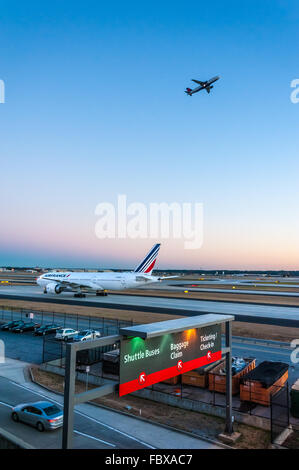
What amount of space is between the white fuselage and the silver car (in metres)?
54.9

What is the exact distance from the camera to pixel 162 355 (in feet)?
47.8

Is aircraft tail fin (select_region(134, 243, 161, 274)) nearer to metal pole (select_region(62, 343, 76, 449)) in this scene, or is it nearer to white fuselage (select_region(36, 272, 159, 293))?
white fuselage (select_region(36, 272, 159, 293))

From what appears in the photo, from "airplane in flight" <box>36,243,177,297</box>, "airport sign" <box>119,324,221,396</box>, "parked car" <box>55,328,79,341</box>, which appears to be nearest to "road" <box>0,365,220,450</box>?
"airport sign" <box>119,324,221,396</box>

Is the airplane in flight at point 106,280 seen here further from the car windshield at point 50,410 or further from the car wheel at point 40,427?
the car wheel at point 40,427

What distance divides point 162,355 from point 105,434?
20.7 feet

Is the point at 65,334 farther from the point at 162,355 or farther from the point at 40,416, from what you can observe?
the point at 162,355

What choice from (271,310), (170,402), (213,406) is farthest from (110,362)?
(271,310)

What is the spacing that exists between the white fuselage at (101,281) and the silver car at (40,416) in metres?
54.9

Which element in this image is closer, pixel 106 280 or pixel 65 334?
pixel 65 334

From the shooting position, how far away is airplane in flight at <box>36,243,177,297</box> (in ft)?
242

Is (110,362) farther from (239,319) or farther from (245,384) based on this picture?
(239,319)

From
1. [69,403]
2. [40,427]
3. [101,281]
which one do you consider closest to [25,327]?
[40,427]

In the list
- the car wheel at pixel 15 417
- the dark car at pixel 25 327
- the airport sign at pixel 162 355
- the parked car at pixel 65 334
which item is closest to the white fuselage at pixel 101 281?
the dark car at pixel 25 327
